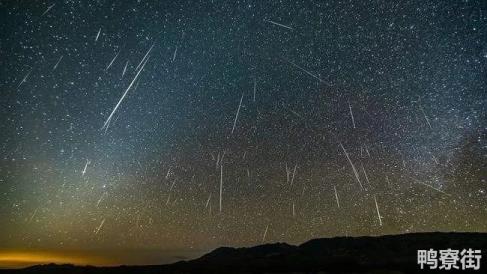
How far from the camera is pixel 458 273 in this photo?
42.8 m

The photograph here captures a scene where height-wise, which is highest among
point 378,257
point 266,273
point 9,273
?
point 378,257

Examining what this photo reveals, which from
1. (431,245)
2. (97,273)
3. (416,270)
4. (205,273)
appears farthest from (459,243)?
(97,273)

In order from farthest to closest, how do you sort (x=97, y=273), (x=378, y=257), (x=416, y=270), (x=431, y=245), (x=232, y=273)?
(x=97, y=273) → (x=431, y=245) → (x=378, y=257) → (x=232, y=273) → (x=416, y=270)

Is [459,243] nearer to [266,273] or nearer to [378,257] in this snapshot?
[378,257]

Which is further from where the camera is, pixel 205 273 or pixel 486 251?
pixel 205 273

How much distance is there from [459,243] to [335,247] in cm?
4285

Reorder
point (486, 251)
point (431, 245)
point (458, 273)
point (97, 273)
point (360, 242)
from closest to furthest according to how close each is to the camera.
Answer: point (458, 273)
point (486, 251)
point (431, 245)
point (97, 273)
point (360, 242)

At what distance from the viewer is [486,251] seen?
63281 mm

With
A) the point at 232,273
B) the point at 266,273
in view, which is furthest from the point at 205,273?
the point at 266,273

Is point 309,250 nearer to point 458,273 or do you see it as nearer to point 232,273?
point 232,273

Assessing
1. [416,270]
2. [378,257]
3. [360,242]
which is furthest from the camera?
[360,242]

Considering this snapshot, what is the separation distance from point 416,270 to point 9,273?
399 ft

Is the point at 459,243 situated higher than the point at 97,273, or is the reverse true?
the point at 459,243

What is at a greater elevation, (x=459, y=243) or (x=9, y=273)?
(x=459, y=243)
